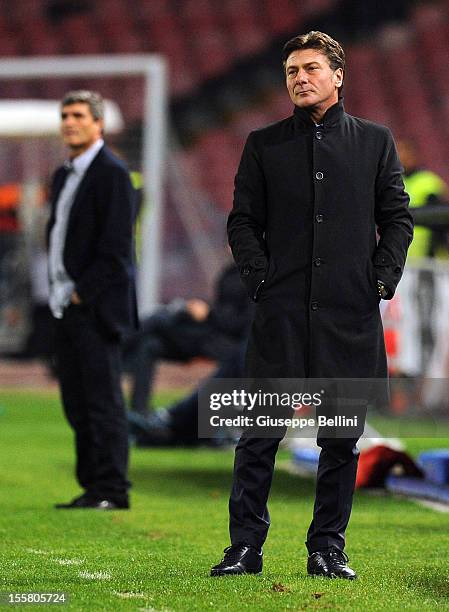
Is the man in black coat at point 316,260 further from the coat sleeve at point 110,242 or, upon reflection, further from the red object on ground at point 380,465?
the red object on ground at point 380,465

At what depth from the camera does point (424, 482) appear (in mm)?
6805

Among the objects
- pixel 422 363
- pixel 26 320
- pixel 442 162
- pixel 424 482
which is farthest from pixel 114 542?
pixel 442 162

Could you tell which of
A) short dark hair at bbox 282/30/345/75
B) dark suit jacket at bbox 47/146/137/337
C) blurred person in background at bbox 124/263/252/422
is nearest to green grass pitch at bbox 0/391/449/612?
dark suit jacket at bbox 47/146/137/337

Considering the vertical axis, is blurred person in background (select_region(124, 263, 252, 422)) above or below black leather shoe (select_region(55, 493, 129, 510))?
above

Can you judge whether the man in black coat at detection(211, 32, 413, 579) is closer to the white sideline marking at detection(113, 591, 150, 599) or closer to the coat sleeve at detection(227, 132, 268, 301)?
the coat sleeve at detection(227, 132, 268, 301)

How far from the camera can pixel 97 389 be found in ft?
20.3

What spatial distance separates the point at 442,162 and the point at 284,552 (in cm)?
1628

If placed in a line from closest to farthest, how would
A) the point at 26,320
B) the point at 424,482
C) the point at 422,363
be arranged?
the point at 424,482
the point at 422,363
the point at 26,320

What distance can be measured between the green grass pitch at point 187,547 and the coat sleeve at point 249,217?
0.84 metres

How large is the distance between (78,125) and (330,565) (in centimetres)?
267

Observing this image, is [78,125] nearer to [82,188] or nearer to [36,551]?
[82,188]

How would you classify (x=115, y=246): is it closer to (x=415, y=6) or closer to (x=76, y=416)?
(x=76, y=416)

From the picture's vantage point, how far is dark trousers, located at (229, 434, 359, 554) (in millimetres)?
4141

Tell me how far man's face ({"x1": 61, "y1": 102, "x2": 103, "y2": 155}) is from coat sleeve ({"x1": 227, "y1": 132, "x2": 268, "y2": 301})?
2.09 metres
